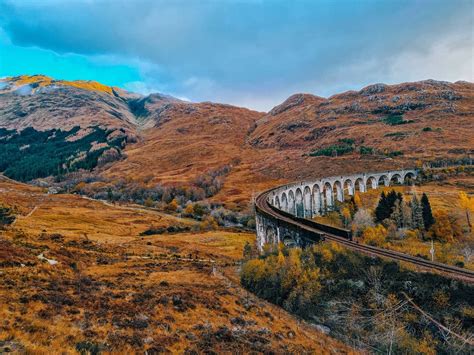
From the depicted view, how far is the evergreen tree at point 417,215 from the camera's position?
5922cm

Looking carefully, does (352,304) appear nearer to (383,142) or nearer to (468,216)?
(468,216)

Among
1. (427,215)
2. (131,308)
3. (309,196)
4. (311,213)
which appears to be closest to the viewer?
(131,308)

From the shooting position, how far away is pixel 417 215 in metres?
60.2

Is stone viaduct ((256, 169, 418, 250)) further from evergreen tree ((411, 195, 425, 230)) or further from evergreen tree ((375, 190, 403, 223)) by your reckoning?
evergreen tree ((411, 195, 425, 230))

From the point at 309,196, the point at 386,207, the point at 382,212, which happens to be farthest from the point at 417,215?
the point at 309,196

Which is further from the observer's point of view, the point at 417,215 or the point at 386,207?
the point at 386,207

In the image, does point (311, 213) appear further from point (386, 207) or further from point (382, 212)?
point (386, 207)

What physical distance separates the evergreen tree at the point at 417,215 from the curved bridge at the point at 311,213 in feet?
77.1

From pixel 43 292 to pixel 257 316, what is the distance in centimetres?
1902

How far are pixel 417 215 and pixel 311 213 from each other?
37445 mm

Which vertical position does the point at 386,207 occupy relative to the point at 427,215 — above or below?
above

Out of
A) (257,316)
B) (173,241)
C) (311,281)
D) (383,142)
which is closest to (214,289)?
(257,316)

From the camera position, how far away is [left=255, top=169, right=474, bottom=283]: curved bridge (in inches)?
1243

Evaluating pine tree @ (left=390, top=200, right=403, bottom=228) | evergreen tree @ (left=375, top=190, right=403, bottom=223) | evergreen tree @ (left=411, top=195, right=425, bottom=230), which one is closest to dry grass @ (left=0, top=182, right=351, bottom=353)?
pine tree @ (left=390, top=200, right=403, bottom=228)
